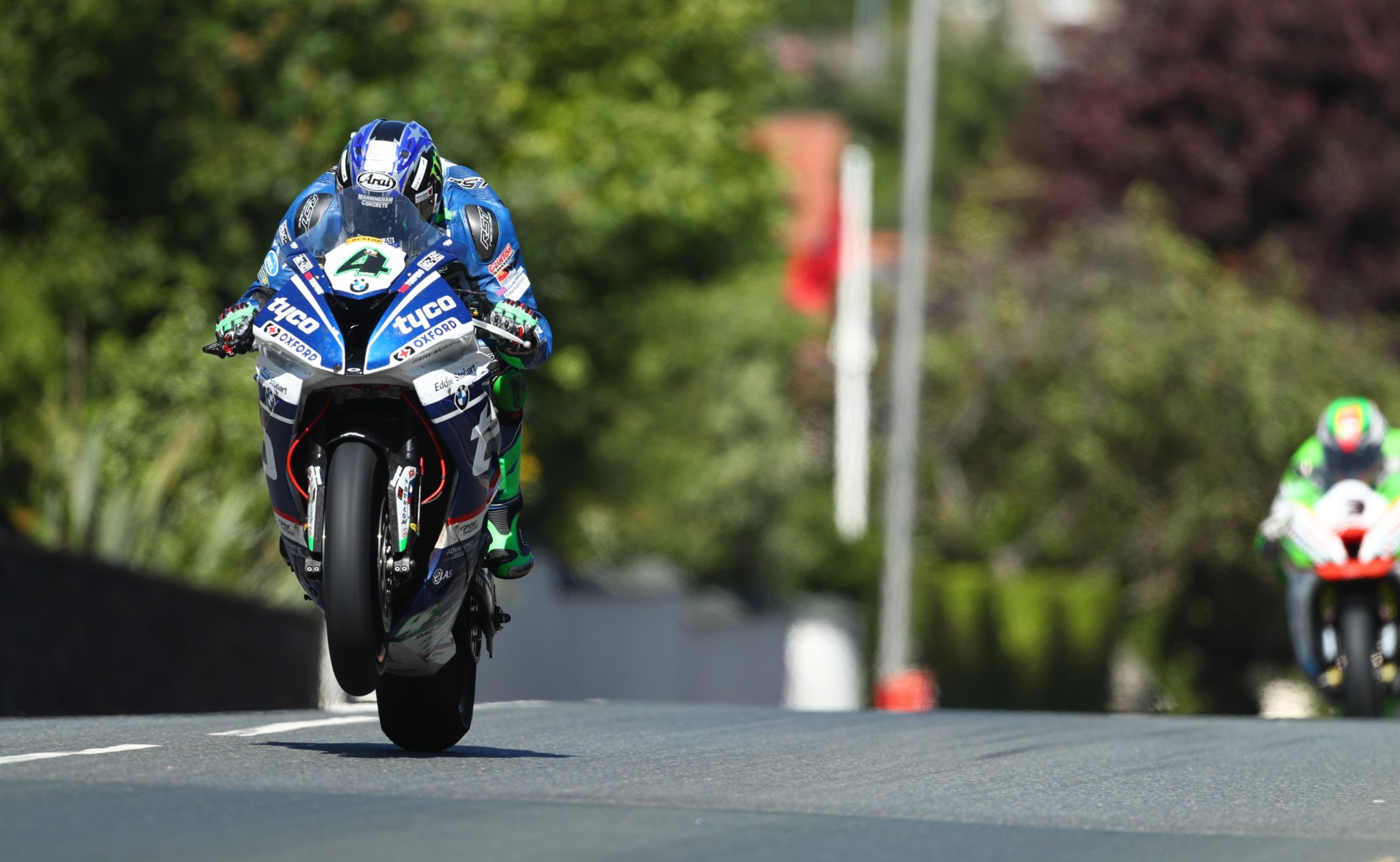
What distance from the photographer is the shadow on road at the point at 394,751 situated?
837 centimetres

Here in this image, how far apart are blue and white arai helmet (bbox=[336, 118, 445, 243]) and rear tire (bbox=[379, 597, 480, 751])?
3.86 ft

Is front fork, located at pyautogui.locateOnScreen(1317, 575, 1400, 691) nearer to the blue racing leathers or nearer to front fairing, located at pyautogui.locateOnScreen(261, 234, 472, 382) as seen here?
the blue racing leathers

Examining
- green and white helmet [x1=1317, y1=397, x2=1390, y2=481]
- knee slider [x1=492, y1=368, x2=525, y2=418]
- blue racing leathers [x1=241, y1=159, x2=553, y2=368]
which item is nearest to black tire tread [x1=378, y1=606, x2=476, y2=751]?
knee slider [x1=492, y1=368, x2=525, y2=418]

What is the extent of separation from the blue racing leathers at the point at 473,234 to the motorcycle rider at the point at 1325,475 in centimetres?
808

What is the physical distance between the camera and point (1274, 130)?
41594 millimetres

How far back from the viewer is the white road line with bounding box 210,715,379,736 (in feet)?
30.0

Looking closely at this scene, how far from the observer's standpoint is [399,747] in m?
8.71

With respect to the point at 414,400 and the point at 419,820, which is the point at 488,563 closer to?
the point at 414,400

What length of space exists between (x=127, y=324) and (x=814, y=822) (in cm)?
1678

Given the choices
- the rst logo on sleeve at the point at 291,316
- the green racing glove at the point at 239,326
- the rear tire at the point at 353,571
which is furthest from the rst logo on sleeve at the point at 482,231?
the rear tire at the point at 353,571

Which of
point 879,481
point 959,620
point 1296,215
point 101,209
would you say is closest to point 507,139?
point 101,209

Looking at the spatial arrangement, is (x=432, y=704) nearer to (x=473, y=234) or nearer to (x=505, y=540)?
(x=505, y=540)

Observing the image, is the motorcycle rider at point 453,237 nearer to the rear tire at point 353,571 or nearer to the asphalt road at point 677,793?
the rear tire at point 353,571

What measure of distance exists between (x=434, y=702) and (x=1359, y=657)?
793 centimetres
